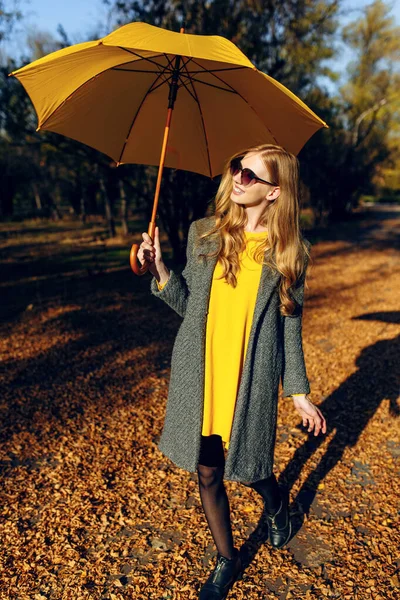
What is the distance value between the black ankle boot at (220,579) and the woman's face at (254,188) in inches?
70.9

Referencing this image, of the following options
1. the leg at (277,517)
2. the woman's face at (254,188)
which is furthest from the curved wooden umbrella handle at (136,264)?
the leg at (277,517)

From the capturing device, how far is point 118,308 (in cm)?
769

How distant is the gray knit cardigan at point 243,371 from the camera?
2.12 meters

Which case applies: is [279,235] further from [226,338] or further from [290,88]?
[290,88]

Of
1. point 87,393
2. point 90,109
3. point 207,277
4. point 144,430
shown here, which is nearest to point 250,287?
point 207,277

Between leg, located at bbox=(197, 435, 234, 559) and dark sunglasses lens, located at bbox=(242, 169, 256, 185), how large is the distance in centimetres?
121

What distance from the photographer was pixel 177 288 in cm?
219

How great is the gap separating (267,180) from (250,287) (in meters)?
0.50

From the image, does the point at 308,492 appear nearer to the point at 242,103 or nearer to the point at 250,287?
the point at 250,287

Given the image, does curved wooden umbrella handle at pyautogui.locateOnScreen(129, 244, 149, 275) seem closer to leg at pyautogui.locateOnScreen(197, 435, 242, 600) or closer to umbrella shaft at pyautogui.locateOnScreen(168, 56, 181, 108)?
leg at pyautogui.locateOnScreen(197, 435, 242, 600)

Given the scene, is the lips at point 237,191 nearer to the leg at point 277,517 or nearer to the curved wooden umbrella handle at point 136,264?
the curved wooden umbrella handle at point 136,264

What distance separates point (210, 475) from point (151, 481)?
1.23 m

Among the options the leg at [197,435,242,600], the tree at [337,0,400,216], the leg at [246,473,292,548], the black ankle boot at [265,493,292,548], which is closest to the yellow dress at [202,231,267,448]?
the leg at [197,435,242,600]

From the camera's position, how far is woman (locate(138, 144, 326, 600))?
2.12 m
